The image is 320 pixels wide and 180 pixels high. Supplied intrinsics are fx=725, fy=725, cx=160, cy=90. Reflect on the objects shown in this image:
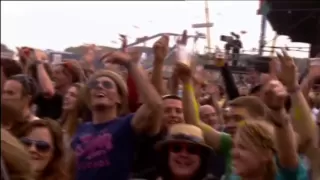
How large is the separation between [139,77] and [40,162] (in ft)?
3.11

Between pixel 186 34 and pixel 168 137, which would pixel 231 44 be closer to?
pixel 186 34

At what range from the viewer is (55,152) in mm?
3896

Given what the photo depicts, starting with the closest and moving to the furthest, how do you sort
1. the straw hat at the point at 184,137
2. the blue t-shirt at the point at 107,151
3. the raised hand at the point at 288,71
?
the raised hand at the point at 288,71 → the straw hat at the point at 184,137 → the blue t-shirt at the point at 107,151

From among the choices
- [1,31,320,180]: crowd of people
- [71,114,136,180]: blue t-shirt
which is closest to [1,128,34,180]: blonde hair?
[1,31,320,180]: crowd of people

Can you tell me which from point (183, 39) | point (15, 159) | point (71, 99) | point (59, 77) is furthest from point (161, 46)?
point (15, 159)

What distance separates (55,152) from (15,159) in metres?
1.66

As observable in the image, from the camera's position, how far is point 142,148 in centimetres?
466

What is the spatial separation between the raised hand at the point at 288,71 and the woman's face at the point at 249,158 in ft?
1.48

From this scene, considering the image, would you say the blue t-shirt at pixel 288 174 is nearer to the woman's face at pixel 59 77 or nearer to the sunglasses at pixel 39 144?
the sunglasses at pixel 39 144

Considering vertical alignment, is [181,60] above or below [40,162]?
above

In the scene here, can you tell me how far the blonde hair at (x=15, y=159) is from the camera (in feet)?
7.25

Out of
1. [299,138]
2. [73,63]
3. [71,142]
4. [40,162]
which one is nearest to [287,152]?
[299,138]

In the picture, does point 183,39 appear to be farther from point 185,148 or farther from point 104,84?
point 185,148

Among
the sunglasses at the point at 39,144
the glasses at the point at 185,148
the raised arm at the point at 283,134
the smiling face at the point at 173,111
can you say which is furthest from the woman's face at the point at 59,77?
the raised arm at the point at 283,134
